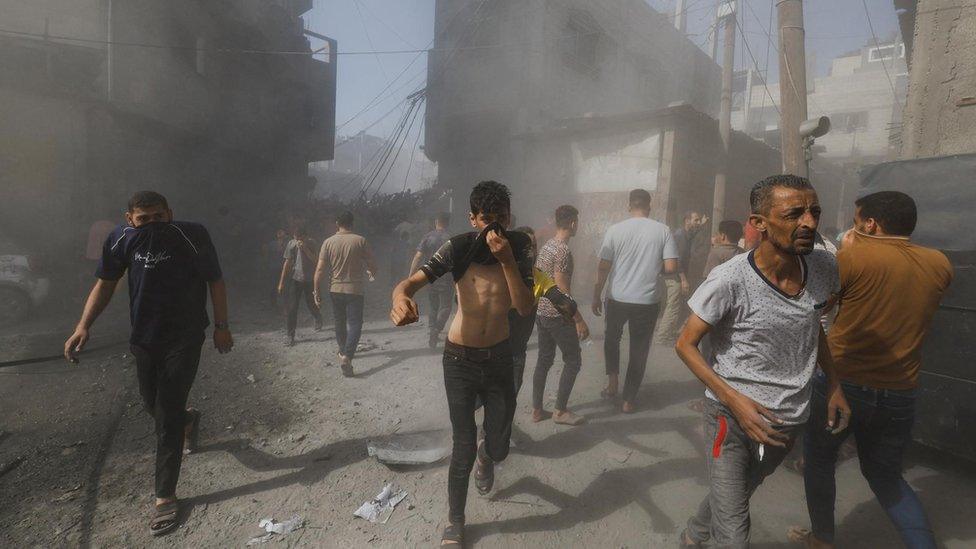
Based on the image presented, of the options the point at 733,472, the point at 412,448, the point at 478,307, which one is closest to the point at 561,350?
the point at 412,448

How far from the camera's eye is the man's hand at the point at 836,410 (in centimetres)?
205

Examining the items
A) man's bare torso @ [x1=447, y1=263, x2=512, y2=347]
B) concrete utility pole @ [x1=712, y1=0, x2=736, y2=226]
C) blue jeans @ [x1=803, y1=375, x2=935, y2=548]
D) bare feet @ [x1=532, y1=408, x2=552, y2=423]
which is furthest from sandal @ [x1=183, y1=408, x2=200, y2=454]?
concrete utility pole @ [x1=712, y1=0, x2=736, y2=226]

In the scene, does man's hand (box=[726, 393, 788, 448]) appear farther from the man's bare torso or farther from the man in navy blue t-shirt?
the man in navy blue t-shirt

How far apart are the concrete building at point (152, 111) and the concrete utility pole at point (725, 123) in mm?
13422

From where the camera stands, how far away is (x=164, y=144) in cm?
1321

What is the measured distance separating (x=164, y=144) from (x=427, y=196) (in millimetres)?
7896

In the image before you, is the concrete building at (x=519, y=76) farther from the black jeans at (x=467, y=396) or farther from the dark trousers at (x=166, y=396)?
the dark trousers at (x=166, y=396)

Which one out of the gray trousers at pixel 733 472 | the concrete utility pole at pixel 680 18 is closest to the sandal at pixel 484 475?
the gray trousers at pixel 733 472

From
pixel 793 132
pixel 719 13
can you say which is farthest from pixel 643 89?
pixel 793 132

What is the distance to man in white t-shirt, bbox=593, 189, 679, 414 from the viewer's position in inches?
167

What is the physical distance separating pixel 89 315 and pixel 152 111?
12.6 meters

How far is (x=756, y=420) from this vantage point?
69.0 inches

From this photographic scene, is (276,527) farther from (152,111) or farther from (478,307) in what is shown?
(152,111)

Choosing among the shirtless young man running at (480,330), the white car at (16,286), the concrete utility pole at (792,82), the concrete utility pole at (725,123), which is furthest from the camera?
the concrete utility pole at (725,123)
